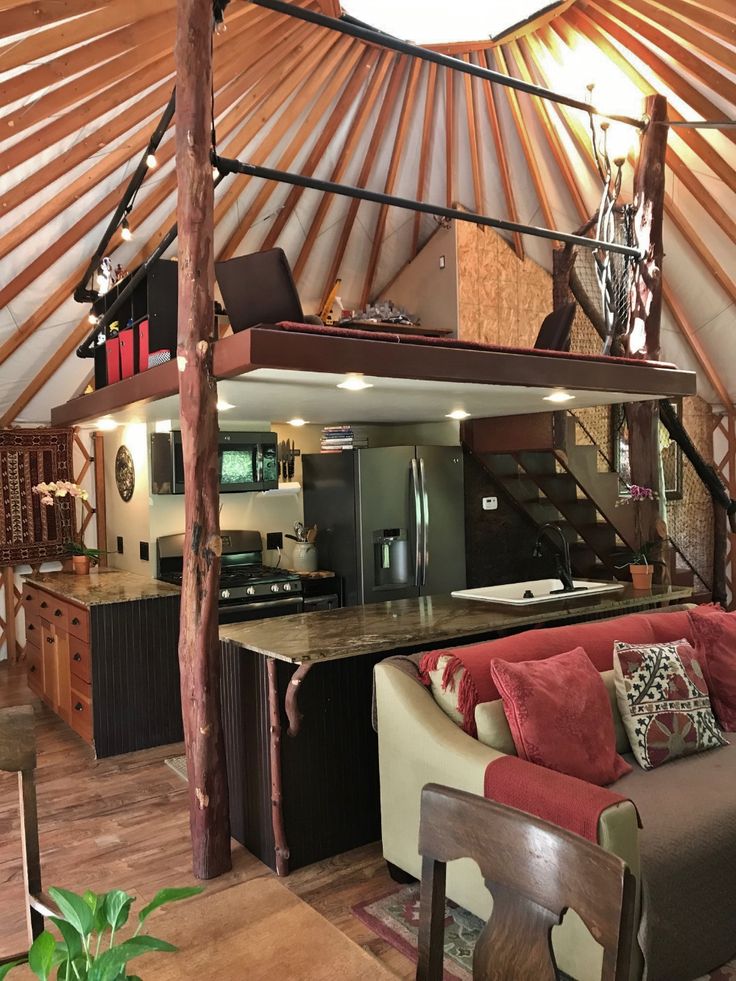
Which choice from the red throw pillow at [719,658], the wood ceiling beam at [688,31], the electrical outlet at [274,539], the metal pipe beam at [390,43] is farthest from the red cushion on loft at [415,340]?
the electrical outlet at [274,539]

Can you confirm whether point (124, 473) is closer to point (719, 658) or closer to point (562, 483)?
point (562, 483)

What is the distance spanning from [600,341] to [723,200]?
1.65m

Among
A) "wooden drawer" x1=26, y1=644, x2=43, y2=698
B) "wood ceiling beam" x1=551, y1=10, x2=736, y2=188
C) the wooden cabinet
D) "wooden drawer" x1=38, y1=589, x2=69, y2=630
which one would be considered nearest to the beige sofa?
the wooden cabinet

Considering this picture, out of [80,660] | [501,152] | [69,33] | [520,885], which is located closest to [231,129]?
[69,33]

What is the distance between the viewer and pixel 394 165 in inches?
215

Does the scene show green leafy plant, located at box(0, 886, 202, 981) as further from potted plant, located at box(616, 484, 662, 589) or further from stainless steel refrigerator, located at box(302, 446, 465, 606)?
stainless steel refrigerator, located at box(302, 446, 465, 606)

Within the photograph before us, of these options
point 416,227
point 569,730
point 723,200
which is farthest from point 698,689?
point 416,227

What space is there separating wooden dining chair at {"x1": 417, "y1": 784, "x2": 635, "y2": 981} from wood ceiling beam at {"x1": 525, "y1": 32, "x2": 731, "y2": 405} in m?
4.48

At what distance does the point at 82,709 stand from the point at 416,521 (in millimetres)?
2298

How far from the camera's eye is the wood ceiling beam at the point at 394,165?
4758 mm

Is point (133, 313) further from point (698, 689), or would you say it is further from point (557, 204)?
point (557, 204)

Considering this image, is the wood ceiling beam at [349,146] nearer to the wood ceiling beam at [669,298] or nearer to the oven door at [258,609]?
the wood ceiling beam at [669,298]

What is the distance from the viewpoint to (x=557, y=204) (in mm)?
5934

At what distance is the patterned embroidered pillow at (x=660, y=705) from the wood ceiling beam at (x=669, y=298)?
351cm
